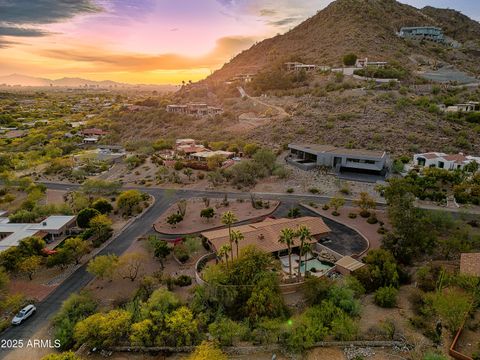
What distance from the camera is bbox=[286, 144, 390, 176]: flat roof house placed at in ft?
199

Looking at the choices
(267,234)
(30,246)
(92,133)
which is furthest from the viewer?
(92,133)

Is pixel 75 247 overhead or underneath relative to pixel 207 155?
underneath

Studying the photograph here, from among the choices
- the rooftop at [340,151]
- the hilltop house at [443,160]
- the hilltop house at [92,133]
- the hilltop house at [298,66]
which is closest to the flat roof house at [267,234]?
the rooftop at [340,151]

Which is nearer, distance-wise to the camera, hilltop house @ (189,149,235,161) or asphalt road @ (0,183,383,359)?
asphalt road @ (0,183,383,359)

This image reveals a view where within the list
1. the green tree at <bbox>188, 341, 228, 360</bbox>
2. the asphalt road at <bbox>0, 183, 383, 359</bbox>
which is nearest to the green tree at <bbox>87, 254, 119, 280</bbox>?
the asphalt road at <bbox>0, 183, 383, 359</bbox>

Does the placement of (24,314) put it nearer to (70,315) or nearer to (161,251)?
(70,315)

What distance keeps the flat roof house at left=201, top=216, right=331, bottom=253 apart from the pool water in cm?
231

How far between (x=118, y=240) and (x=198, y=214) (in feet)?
39.5

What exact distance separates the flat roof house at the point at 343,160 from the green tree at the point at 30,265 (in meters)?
47.1

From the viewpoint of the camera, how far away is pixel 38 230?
42.5 metres

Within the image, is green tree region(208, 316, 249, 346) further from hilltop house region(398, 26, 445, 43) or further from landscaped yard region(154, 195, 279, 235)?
hilltop house region(398, 26, 445, 43)

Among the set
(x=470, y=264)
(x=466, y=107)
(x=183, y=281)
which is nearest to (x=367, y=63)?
(x=466, y=107)

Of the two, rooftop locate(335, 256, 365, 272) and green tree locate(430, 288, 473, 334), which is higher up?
green tree locate(430, 288, 473, 334)

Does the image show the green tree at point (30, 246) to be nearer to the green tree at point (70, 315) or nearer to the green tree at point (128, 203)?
the green tree at point (70, 315)
